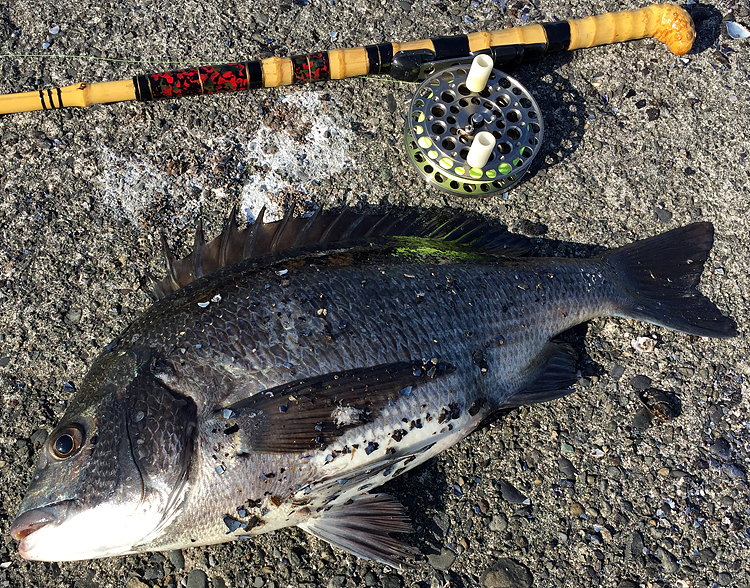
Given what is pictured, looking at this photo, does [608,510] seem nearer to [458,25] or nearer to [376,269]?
[376,269]

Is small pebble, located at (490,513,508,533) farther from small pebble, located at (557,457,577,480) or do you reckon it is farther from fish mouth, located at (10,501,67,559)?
fish mouth, located at (10,501,67,559)

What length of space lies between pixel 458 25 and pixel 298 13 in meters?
0.98

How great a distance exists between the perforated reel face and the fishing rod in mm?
142

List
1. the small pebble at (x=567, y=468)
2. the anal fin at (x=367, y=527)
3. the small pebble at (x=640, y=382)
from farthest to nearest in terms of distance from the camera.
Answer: the small pebble at (x=640, y=382), the small pebble at (x=567, y=468), the anal fin at (x=367, y=527)

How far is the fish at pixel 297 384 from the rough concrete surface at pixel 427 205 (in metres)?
0.33

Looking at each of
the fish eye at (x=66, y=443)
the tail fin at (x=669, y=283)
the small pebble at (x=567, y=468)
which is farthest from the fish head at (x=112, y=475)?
the tail fin at (x=669, y=283)

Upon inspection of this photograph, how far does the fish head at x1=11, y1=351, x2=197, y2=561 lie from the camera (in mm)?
1900

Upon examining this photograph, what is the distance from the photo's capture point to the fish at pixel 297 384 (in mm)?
1955

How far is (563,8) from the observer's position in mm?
3609

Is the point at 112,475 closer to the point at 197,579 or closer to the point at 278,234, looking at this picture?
the point at 197,579

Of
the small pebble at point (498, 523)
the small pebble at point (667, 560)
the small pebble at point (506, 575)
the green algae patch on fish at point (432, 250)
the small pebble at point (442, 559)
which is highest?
the green algae patch on fish at point (432, 250)

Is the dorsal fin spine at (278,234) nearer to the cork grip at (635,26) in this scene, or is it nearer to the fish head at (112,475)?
the fish head at (112,475)

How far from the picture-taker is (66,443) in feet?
6.46

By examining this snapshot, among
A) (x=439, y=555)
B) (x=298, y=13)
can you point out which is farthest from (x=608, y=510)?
(x=298, y=13)
